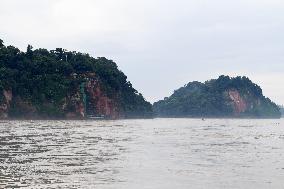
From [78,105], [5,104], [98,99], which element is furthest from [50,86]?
[98,99]

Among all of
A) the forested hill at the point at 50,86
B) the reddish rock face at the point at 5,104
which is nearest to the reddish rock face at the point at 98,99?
the forested hill at the point at 50,86

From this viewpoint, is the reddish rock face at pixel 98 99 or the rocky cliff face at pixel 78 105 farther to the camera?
the reddish rock face at pixel 98 99

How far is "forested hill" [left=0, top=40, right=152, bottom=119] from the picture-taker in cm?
13400

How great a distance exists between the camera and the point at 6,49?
445 ft

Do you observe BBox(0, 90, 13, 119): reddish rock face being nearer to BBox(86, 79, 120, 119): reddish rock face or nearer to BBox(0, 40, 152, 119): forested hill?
BBox(0, 40, 152, 119): forested hill

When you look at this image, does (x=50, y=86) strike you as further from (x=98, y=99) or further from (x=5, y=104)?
(x=98, y=99)

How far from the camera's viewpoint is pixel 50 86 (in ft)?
470

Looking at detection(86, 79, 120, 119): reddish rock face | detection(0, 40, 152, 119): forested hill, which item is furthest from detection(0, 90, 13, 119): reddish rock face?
detection(86, 79, 120, 119): reddish rock face

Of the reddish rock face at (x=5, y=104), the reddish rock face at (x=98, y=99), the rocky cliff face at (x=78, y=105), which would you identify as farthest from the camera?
the reddish rock face at (x=98, y=99)

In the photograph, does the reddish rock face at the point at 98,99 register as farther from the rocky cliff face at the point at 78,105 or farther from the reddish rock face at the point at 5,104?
the reddish rock face at the point at 5,104

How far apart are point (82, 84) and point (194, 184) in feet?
467

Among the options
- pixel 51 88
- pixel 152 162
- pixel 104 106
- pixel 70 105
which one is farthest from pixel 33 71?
pixel 152 162

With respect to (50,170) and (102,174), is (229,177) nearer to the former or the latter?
(102,174)

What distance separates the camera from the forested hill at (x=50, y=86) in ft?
440
